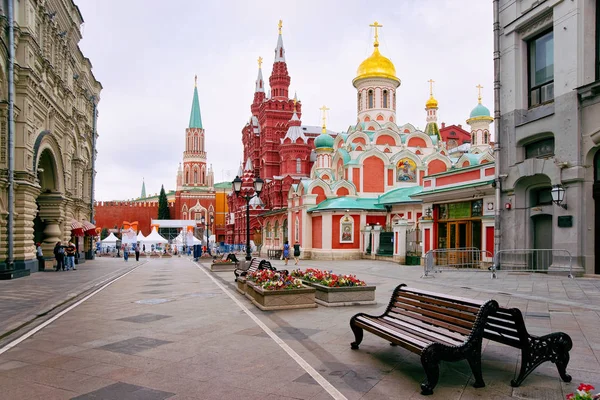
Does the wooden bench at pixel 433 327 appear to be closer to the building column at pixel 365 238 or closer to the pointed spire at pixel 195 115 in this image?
the building column at pixel 365 238

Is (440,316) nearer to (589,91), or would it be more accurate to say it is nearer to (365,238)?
(589,91)

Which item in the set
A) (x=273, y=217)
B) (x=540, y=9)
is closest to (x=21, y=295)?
(x=540, y=9)

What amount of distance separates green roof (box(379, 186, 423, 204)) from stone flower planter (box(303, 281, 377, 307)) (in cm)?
2571

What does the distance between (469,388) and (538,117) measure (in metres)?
15.2

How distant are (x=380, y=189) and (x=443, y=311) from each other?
35.3 meters

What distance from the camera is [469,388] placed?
518 cm

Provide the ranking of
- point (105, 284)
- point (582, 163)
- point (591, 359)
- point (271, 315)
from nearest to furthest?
1. point (591, 359)
2. point (271, 315)
3. point (582, 163)
4. point (105, 284)

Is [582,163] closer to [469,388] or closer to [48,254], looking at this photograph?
[469,388]

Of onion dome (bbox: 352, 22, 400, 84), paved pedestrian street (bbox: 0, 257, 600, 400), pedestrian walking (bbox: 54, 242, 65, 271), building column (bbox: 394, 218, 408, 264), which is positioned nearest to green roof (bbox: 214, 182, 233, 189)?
onion dome (bbox: 352, 22, 400, 84)

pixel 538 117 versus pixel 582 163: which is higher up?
pixel 538 117

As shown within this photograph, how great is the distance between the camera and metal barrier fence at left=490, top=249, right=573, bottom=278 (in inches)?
631

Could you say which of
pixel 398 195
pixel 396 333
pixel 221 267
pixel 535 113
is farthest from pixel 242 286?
pixel 398 195

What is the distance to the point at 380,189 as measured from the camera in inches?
1602

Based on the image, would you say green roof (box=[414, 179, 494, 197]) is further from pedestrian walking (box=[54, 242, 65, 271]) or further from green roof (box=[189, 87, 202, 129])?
green roof (box=[189, 87, 202, 129])
